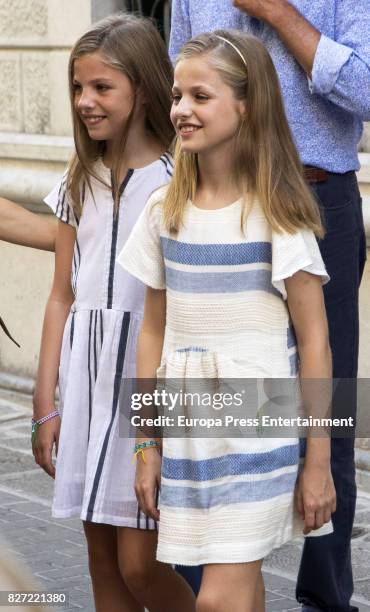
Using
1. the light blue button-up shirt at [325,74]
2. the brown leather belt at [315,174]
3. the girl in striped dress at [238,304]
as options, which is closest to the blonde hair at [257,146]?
the girl in striped dress at [238,304]

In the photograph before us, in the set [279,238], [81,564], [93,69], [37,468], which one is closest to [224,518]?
[279,238]

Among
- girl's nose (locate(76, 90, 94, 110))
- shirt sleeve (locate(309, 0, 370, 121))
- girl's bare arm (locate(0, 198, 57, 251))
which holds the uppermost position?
shirt sleeve (locate(309, 0, 370, 121))

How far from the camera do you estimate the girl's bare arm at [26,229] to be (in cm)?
386

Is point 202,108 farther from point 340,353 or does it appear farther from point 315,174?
point 340,353

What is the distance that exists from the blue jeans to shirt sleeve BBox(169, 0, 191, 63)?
576mm

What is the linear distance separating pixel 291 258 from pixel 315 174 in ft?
2.64

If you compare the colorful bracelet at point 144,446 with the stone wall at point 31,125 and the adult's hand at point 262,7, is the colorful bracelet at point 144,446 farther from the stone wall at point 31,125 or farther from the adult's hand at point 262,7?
the stone wall at point 31,125

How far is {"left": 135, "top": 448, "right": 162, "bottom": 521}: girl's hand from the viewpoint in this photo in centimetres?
324

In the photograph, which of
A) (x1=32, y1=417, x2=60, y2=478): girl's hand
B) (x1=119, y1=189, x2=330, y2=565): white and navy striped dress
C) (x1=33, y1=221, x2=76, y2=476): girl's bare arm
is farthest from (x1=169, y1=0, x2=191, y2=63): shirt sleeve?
(x1=32, y1=417, x2=60, y2=478): girl's hand

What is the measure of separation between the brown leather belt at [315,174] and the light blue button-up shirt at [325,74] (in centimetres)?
2

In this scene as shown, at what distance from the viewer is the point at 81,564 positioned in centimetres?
497

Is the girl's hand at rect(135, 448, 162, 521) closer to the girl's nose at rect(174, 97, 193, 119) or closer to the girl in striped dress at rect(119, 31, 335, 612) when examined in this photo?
the girl in striped dress at rect(119, 31, 335, 612)

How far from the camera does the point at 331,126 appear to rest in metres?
3.80

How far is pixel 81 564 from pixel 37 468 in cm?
151
